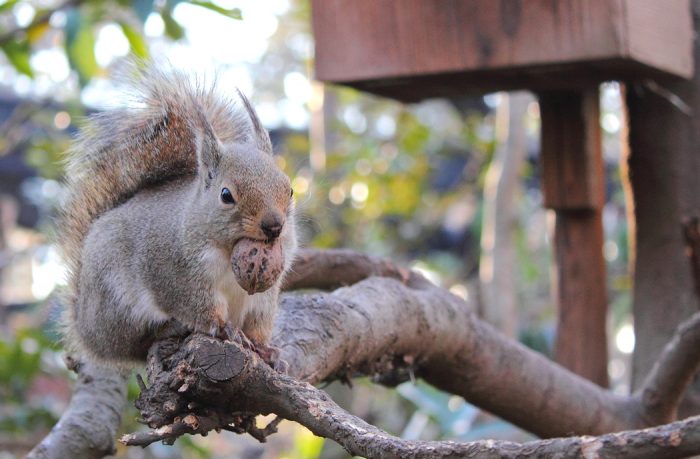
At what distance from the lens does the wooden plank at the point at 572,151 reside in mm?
1829

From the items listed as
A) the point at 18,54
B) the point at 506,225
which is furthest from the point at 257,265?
the point at 506,225

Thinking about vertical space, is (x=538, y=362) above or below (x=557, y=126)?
below

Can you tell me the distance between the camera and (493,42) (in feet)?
5.35

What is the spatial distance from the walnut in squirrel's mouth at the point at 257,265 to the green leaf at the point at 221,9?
0.75 metres

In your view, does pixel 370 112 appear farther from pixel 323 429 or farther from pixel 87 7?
pixel 323 429

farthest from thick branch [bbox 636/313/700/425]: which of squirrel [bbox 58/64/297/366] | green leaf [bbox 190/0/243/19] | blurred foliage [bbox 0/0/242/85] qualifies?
blurred foliage [bbox 0/0/242/85]

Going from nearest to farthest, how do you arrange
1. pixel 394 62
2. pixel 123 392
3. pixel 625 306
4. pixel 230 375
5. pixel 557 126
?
pixel 230 375 < pixel 123 392 < pixel 394 62 < pixel 557 126 < pixel 625 306

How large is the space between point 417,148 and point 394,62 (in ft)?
4.59

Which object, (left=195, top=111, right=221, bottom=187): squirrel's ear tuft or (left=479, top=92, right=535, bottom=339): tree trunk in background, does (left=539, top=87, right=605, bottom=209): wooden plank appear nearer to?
(left=479, top=92, right=535, bottom=339): tree trunk in background

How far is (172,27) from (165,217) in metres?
0.89

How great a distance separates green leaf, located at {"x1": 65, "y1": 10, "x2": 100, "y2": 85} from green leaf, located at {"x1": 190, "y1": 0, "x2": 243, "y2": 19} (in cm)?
29

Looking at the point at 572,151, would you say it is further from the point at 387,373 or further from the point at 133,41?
the point at 133,41

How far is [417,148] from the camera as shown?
3.12 metres

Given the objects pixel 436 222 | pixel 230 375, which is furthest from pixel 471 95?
pixel 436 222
